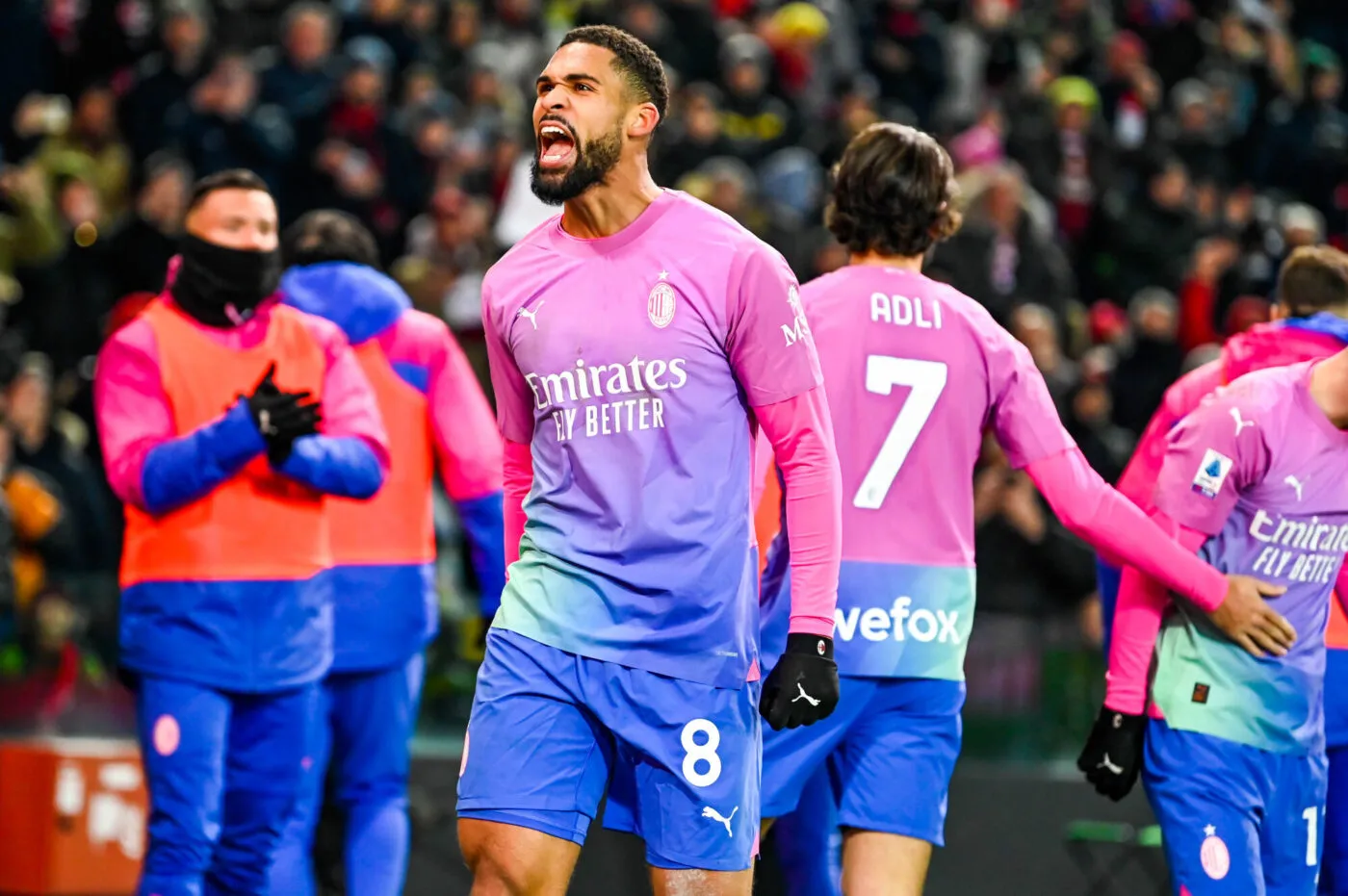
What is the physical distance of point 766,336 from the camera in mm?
4445

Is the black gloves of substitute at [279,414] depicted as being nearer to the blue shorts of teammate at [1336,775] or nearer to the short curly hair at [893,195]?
the short curly hair at [893,195]

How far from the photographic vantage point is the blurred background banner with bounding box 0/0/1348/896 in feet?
30.7

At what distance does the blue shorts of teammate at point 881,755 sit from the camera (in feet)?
17.7

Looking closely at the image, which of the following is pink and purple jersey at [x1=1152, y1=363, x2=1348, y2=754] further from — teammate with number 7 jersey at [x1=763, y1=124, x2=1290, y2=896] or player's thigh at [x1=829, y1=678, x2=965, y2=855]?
player's thigh at [x1=829, y1=678, x2=965, y2=855]

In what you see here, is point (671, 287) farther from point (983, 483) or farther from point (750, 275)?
point (983, 483)

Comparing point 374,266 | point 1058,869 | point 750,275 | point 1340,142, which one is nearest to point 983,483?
point 1058,869

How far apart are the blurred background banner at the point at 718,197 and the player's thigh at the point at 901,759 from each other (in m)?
3.12

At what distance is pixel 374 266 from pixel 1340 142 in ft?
36.2

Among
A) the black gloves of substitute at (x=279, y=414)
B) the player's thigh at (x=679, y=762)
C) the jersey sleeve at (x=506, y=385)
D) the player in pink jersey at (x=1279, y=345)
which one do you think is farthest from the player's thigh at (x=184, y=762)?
the player in pink jersey at (x=1279, y=345)

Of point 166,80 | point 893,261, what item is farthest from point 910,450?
point 166,80

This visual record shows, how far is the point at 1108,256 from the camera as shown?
14.6 meters

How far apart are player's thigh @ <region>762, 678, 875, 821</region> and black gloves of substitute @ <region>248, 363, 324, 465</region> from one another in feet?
5.64

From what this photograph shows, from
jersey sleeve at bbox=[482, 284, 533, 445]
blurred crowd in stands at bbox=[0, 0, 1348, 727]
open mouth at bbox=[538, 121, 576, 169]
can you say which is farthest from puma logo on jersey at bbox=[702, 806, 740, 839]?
blurred crowd in stands at bbox=[0, 0, 1348, 727]

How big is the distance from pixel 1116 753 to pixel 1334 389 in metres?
1.19
